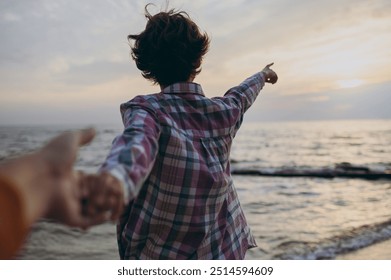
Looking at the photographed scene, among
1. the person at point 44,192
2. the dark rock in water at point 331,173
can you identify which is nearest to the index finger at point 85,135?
the person at point 44,192

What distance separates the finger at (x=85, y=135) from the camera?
957 millimetres

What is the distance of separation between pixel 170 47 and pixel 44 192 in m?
1.06

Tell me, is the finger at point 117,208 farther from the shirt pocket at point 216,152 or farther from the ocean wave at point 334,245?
the ocean wave at point 334,245

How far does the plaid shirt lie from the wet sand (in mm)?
4235

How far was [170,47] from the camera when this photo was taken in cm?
169

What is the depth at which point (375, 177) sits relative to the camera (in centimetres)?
1316

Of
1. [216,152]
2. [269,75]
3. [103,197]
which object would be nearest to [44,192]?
[103,197]

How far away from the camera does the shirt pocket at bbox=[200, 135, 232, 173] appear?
162cm

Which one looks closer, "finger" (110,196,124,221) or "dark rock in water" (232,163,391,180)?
"finger" (110,196,124,221)

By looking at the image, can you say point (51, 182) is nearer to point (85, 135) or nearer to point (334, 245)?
point (85, 135)

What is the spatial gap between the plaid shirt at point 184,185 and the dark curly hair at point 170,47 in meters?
0.09

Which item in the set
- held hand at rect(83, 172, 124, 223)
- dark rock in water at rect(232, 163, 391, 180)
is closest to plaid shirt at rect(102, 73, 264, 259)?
held hand at rect(83, 172, 124, 223)

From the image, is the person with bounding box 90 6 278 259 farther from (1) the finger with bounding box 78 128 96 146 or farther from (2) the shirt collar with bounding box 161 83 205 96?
(1) the finger with bounding box 78 128 96 146

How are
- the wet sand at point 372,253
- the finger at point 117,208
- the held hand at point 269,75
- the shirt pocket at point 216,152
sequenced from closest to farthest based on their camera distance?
1. the finger at point 117,208
2. the shirt pocket at point 216,152
3. the held hand at point 269,75
4. the wet sand at point 372,253
